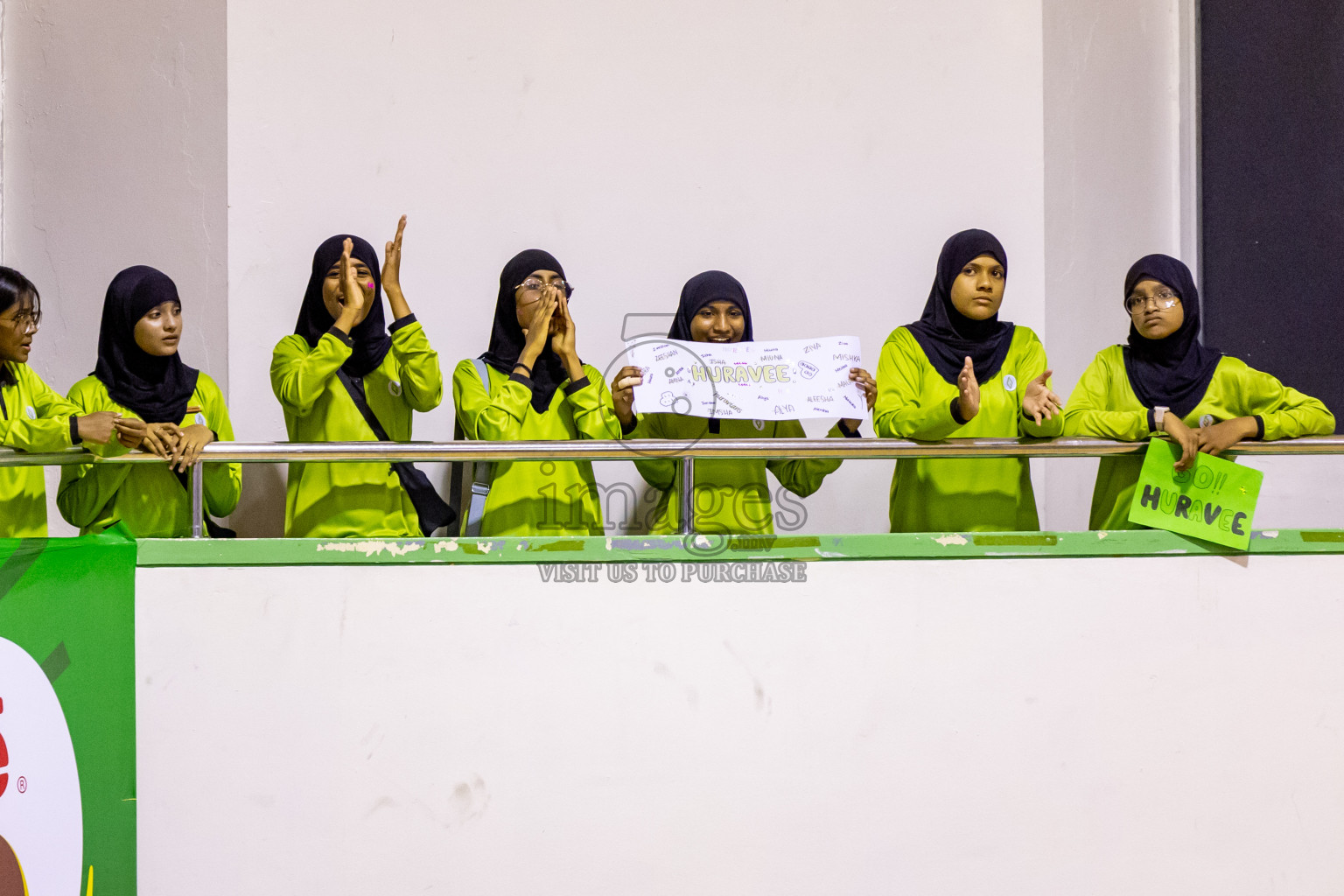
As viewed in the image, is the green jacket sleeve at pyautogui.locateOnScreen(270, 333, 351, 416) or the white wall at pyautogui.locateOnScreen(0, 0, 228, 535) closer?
the green jacket sleeve at pyautogui.locateOnScreen(270, 333, 351, 416)

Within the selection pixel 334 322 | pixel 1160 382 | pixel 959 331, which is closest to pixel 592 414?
pixel 334 322

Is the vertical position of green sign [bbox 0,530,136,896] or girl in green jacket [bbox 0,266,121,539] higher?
girl in green jacket [bbox 0,266,121,539]

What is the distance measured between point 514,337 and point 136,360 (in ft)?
3.54

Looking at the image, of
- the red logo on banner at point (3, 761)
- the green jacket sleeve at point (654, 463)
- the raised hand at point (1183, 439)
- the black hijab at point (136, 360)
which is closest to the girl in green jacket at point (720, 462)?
the green jacket sleeve at point (654, 463)

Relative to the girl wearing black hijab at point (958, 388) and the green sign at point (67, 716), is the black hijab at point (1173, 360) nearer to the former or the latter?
the girl wearing black hijab at point (958, 388)

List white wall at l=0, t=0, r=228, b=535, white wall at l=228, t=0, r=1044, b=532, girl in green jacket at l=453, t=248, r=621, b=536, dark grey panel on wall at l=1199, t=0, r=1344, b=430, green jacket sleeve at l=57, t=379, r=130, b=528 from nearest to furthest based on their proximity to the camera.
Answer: green jacket sleeve at l=57, t=379, r=130, b=528 < girl in green jacket at l=453, t=248, r=621, b=536 < white wall at l=0, t=0, r=228, b=535 < white wall at l=228, t=0, r=1044, b=532 < dark grey panel on wall at l=1199, t=0, r=1344, b=430

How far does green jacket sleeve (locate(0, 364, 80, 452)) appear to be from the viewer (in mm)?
2330

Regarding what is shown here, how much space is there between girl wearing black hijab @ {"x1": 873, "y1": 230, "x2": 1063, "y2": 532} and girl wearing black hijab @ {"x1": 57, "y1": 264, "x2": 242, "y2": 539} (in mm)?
1913

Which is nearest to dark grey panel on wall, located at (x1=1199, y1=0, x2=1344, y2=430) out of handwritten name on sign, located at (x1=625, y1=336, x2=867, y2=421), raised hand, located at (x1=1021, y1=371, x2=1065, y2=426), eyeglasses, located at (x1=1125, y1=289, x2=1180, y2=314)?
eyeglasses, located at (x1=1125, y1=289, x2=1180, y2=314)

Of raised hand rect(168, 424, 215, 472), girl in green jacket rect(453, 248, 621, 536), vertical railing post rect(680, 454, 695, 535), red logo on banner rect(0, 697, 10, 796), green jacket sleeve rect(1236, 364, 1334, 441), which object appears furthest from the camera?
girl in green jacket rect(453, 248, 621, 536)

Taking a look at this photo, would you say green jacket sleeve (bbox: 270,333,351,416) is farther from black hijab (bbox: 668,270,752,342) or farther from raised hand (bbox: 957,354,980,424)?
raised hand (bbox: 957,354,980,424)

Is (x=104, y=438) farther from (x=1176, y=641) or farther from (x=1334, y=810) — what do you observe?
(x=1334, y=810)

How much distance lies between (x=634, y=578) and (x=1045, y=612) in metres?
1.02

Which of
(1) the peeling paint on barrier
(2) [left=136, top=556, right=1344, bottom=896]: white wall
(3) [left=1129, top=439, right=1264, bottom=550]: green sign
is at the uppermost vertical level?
(3) [left=1129, top=439, right=1264, bottom=550]: green sign
